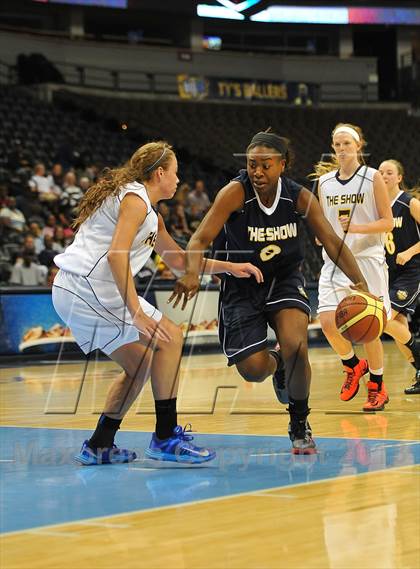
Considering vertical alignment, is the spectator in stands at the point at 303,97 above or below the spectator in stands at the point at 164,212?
above

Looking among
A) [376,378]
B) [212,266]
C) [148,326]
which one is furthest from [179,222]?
[148,326]

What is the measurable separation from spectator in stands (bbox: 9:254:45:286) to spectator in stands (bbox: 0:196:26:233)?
1435 mm

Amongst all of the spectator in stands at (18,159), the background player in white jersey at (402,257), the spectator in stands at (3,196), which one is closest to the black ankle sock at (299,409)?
the background player in white jersey at (402,257)

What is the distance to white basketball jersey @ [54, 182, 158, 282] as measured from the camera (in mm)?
5465

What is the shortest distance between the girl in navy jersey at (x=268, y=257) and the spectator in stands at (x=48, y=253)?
9476 mm

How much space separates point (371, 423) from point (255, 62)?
24868mm

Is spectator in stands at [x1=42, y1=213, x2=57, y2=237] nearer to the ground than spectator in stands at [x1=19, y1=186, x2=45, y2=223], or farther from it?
nearer to the ground

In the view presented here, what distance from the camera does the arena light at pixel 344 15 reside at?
31203 millimetres

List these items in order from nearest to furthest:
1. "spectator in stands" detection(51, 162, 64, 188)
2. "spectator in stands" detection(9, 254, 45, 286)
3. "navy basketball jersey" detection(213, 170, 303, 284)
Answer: "navy basketball jersey" detection(213, 170, 303, 284) → "spectator in stands" detection(9, 254, 45, 286) → "spectator in stands" detection(51, 162, 64, 188)

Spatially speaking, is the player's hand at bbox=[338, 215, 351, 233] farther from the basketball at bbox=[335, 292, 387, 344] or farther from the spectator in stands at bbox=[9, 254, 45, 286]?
the spectator in stands at bbox=[9, 254, 45, 286]

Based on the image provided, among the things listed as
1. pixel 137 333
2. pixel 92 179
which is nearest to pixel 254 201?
pixel 137 333

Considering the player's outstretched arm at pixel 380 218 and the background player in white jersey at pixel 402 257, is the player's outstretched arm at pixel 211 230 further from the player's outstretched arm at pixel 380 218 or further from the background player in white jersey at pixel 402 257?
the background player in white jersey at pixel 402 257

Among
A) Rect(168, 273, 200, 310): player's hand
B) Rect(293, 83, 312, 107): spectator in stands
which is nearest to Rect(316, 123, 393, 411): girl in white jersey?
Rect(168, 273, 200, 310): player's hand

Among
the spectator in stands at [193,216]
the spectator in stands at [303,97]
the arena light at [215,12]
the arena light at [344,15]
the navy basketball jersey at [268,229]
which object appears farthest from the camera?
the arena light at [344,15]
